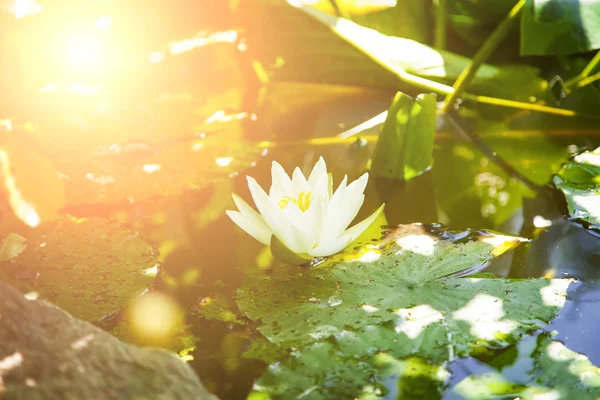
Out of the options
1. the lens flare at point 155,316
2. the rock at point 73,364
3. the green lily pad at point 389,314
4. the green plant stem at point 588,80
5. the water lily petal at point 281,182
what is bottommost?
the lens flare at point 155,316

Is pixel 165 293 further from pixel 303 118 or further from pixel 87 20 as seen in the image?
pixel 87 20

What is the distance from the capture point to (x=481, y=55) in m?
1.75

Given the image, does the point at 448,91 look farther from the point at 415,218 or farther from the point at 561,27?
the point at 415,218

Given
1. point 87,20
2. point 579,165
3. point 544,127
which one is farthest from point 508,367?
point 87,20

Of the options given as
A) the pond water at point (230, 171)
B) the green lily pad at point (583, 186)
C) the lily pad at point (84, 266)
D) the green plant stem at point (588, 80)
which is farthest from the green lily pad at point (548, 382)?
the green plant stem at point (588, 80)

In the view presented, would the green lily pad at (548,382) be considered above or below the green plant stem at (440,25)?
below

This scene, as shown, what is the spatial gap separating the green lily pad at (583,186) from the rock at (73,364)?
0.97 meters

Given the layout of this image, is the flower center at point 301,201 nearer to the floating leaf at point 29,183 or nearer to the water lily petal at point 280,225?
the water lily petal at point 280,225

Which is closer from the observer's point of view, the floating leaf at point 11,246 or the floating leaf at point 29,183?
the floating leaf at point 11,246

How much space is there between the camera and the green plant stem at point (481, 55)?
1691mm

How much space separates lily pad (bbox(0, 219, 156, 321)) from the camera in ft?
3.56

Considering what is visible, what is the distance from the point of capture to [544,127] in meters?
1.79

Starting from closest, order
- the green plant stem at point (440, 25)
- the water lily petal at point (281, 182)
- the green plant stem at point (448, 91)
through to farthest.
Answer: the water lily petal at point (281, 182)
the green plant stem at point (448, 91)
the green plant stem at point (440, 25)

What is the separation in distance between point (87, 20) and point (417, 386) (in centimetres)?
200
